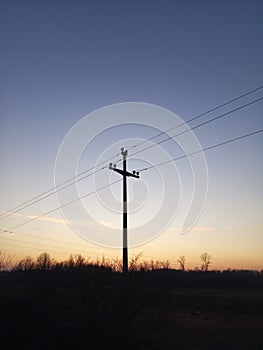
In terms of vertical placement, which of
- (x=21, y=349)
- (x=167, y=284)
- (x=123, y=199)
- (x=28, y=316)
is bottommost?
(x=21, y=349)

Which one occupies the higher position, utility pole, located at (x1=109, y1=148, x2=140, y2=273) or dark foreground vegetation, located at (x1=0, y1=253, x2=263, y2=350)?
utility pole, located at (x1=109, y1=148, x2=140, y2=273)

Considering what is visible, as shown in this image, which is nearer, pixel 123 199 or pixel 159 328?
pixel 159 328

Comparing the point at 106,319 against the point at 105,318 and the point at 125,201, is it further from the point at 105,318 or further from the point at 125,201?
the point at 125,201

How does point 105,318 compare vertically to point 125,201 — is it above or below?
below

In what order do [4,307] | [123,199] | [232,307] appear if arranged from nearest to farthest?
[4,307] → [123,199] → [232,307]

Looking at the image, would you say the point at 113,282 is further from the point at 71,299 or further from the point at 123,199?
the point at 123,199

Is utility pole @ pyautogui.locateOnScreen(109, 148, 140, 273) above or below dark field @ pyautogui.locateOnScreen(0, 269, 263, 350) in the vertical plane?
above

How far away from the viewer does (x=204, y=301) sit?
44812 millimetres

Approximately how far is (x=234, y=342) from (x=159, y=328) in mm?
3873

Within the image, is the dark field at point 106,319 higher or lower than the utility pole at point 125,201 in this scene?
lower

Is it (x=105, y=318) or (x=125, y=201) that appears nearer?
(x=105, y=318)

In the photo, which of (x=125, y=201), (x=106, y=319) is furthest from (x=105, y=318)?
(x=125, y=201)

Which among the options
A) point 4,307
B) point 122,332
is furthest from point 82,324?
point 4,307

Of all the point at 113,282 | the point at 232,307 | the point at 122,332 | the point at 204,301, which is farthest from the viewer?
the point at 204,301
